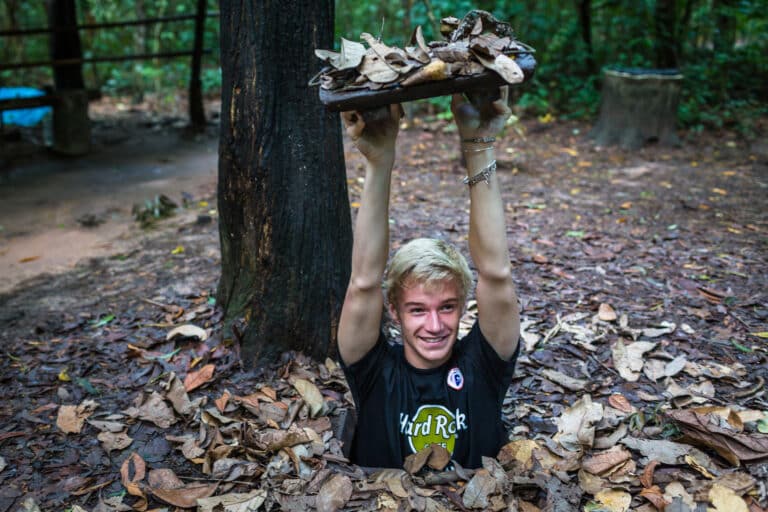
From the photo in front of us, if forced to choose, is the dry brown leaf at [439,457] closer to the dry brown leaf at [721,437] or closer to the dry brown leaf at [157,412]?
the dry brown leaf at [721,437]

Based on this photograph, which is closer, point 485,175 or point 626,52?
point 485,175

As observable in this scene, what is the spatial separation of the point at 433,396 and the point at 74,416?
1.77 metres

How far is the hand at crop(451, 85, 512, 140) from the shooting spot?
2.12 meters

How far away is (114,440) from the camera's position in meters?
2.94

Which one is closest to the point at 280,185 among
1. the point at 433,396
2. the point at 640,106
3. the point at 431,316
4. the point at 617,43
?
the point at 431,316

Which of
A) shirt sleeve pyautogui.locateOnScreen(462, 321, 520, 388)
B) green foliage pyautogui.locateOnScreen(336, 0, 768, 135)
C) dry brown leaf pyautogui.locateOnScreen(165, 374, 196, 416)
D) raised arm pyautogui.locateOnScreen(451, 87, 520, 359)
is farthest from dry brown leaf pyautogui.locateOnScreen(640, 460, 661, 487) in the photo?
green foliage pyautogui.locateOnScreen(336, 0, 768, 135)

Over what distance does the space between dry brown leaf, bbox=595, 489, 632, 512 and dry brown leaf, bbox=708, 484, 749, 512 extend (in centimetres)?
29

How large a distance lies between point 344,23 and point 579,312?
11.3 meters

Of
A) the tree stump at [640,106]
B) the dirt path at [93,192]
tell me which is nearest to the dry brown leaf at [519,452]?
the dirt path at [93,192]

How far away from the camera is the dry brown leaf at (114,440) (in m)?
2.90

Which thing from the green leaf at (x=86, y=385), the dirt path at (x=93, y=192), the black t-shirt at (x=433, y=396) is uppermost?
the black t-shirt at (x=433, y=396)

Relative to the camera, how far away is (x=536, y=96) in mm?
10461

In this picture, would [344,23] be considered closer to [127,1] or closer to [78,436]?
[127,1]

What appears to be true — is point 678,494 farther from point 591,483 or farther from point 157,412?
point 157,412
